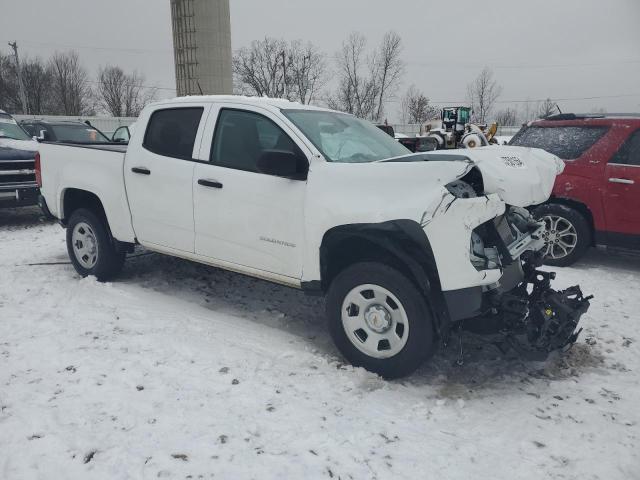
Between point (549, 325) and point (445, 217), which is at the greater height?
point (445, 217)

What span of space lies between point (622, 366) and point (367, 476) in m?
2.40

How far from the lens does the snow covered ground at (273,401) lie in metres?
2.52

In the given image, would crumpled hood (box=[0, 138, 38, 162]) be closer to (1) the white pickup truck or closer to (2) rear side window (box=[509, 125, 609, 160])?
(1) the white pickup truck

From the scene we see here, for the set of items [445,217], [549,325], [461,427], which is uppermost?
[445,217]

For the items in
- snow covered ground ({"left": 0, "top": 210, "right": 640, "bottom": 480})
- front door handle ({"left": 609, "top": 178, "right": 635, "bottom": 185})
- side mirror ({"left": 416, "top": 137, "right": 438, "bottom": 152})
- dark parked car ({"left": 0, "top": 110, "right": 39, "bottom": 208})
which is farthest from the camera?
side mirror ({"left": 416, "top": 137, "right": 438, "bottom": 152})

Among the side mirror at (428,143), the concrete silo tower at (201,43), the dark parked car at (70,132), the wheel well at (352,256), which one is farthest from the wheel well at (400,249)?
the concrete silo tower at (201,43)

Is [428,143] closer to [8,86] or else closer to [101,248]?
[101,248]

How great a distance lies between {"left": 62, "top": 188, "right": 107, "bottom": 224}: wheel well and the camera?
5.23m

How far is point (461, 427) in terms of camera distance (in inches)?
114

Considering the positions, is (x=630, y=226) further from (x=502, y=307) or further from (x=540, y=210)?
(x=502, y=307)

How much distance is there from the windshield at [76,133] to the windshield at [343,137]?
31.7 feet

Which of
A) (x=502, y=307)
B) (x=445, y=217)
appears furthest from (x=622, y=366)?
(x=445, y=217)

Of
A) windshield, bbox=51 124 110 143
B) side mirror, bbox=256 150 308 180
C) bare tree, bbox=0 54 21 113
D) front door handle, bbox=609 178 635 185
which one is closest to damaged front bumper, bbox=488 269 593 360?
side mirror, bbox=256 150 308 180

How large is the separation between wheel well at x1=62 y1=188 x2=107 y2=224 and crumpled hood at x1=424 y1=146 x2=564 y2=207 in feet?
12.1
